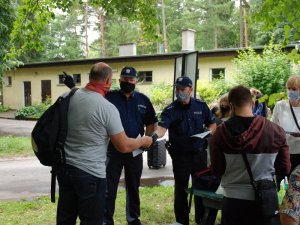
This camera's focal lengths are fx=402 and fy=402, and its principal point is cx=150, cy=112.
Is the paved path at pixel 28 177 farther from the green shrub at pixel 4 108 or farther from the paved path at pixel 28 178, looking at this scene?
the green shrub at pixel 4 108

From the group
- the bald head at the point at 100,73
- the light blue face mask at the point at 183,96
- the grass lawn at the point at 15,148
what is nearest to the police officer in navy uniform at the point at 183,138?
the light blue face mask at the point at 183,96

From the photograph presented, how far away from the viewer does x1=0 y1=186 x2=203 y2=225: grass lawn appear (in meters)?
5.61

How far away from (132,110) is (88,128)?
5.26 ft

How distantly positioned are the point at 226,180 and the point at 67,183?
1378mm

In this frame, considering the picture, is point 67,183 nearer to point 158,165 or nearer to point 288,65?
point 158,165

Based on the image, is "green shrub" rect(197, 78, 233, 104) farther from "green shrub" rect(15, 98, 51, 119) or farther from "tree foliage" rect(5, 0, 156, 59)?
"tree foliage" rect(5, 0, 156, 59)

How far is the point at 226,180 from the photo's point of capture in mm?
3189

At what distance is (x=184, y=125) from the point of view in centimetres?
493

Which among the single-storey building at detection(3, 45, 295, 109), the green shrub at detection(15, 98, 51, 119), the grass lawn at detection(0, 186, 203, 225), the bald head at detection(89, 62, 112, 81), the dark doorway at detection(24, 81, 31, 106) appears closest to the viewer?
the bald head at detection(89, 62, 112, 81)

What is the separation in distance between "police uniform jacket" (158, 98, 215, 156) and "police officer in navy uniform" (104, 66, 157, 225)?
295 mm

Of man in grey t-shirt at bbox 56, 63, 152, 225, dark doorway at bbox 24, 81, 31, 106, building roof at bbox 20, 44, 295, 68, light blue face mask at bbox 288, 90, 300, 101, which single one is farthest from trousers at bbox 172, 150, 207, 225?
dark doorway at bbox 24, 81, 31, 106

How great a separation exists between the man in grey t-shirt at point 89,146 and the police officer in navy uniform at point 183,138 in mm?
1396

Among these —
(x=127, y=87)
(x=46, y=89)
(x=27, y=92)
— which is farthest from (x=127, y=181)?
(x=27, y=92)

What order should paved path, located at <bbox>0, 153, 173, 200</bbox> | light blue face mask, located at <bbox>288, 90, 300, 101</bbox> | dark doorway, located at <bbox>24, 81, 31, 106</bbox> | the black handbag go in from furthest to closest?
1. dark doorway, located at <bbox>24, 81, 31, 106</bbox>
2. paved path, located at <bbox>0, 153, 173, 200</bbox>
3. light blue face mask, located at <bbox>288, 90, 300, 101</bbox>
4. the black handbag
